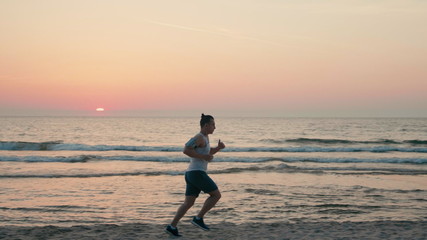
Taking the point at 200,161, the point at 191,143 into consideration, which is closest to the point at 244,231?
the point at 200,161

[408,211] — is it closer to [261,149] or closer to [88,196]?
[88,196]

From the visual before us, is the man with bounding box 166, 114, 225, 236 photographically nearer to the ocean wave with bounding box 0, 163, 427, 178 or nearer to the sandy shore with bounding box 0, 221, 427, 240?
the sandy shore with bounding box 0, 221, 427, 240

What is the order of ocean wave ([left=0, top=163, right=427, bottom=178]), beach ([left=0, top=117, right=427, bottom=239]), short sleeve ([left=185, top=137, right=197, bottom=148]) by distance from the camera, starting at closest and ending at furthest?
short sleeve ([left=185, top=137, right=197, bottom=148]) < beach ([left=0, top=117, right=427, bottom=239]) < ocean wave ([left=0, top=163, right=427, bottom=178])

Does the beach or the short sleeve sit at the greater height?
the short sleeve

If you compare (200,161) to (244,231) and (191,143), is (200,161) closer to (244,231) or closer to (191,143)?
(191,143)

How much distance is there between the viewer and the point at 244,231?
7.93 m

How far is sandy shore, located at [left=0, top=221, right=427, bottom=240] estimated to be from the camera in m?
7.50

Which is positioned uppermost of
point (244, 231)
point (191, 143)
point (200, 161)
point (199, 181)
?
point (191, 143)

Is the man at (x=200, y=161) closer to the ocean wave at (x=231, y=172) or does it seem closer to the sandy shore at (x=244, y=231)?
the sandy shore at (x=244, y=231)

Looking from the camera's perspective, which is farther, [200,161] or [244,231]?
[244,231]

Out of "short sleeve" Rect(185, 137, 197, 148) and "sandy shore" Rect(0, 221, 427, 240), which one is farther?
"sandy shore" Rect(0, 221, 427, 240)

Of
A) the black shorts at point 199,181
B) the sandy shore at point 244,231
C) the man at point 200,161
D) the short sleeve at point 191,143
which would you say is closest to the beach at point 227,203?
the sandy shore at point 244,231

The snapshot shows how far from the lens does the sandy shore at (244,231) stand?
7.50 m

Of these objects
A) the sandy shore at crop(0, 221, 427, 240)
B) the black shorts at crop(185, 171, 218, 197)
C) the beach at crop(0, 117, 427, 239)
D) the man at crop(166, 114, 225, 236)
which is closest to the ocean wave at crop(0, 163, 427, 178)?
the beach at crop(0, 117, 427, 239)
